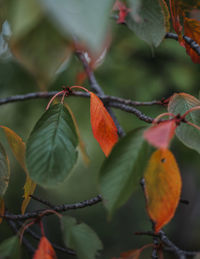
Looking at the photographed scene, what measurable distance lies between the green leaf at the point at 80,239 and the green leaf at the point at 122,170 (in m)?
0.20

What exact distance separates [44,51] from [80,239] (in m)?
0.45

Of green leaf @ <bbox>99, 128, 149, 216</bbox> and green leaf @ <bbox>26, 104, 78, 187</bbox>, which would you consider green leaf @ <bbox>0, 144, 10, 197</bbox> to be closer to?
green leaf @ <bbox>26, 104, 78, 187</bbox>

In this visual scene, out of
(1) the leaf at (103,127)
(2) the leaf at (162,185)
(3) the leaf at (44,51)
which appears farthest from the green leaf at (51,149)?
(3) the leaf at (44,51)

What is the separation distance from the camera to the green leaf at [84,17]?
21cm

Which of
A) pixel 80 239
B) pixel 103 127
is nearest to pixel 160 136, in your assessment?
pixel 103 127

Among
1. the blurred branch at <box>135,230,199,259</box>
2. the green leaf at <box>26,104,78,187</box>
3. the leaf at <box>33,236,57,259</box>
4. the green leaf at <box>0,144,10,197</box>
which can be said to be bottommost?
the blurred branch at <box>135,230,199,259</box>

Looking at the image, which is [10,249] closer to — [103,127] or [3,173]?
[3,173]

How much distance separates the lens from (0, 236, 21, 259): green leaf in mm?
582

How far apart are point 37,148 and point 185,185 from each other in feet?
9.38

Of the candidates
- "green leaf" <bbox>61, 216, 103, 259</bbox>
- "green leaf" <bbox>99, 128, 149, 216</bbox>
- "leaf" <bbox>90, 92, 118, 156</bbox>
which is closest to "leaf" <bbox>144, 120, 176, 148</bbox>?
"green leaf" <bbox>99, 128, 149, 216</bbox>

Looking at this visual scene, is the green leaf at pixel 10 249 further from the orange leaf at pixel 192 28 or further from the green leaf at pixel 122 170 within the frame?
the orange leaf at pixel 192 28

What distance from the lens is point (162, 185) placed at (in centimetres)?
49

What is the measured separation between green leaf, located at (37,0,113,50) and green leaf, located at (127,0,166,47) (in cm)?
33

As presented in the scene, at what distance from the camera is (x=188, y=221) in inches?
130
